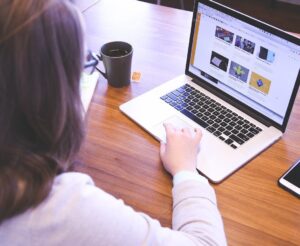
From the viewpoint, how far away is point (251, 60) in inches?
39.7

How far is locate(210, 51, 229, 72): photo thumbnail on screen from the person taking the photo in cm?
108

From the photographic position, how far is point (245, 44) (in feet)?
3.31

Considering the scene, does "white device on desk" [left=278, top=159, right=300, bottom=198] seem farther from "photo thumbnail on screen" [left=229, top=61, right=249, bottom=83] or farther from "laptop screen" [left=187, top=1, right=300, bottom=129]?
"photo thumbnail on screen" [left=229, top=61, right=249, bottom=83]

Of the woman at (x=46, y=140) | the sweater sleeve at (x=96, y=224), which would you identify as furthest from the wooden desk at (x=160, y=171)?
the woman at (x=46, y=140)

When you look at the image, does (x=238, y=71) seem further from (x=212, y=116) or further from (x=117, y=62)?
(x=117, y=62)

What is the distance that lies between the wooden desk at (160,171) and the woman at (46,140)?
0.71 feet

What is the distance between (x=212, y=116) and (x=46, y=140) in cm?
56

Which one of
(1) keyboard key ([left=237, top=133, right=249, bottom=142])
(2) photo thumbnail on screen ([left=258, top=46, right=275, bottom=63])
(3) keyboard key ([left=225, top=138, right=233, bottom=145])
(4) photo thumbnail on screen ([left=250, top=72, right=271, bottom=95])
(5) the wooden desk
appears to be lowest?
(5) the wooden desk

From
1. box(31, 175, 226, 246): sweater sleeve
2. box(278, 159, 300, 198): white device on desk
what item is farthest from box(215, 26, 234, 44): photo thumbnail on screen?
box(31, 175, 226, 246): sweater sleeve

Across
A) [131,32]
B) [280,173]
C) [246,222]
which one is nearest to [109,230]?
[246,222]

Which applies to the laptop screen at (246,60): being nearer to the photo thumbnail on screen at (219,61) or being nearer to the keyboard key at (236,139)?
the photo thumbnail on screen at (219,61)

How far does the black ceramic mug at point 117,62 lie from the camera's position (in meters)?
1.17

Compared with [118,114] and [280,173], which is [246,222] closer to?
[280,173]

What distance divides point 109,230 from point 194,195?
0.87 feet
